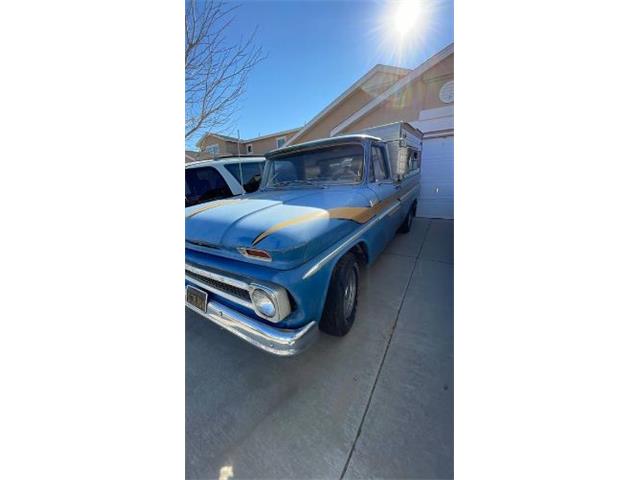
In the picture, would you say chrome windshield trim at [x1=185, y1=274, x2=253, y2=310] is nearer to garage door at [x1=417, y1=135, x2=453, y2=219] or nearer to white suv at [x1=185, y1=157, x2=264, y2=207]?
white suv at [x1=185, y1=157, x2=264, y2=207]

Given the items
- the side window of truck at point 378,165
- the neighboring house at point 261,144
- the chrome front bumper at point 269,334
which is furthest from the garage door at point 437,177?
the neighboring house at point 261,144

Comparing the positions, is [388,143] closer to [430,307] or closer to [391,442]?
[430,307]

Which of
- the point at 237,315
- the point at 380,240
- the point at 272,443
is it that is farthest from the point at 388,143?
the point at 272,443

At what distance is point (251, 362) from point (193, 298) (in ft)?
2.60

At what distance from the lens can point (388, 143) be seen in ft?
11.5

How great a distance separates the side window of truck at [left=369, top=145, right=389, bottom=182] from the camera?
3.06m

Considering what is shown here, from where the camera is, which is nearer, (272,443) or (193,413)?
(272,443)

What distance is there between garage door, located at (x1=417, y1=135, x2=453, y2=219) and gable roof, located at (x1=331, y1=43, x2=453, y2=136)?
1.82m

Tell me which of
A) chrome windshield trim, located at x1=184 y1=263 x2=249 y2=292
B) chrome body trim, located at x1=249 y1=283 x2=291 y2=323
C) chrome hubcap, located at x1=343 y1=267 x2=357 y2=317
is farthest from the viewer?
chrome hubcap, located at x1=343 y1=267 x2=357 y2=317

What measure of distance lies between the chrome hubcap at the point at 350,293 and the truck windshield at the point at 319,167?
116 cm

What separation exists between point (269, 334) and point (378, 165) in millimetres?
2574

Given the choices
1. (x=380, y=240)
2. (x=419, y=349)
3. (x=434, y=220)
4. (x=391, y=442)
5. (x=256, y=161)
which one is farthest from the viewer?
(x=434, y=220)

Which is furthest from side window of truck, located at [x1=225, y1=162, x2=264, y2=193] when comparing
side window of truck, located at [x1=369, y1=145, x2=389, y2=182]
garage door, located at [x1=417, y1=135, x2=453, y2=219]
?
garage door, located at [x1=417, y1=135, x2=453, y2=219]

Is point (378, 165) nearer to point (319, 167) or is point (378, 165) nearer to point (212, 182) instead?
point (319, 167)
